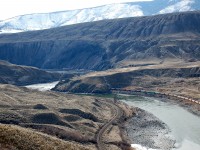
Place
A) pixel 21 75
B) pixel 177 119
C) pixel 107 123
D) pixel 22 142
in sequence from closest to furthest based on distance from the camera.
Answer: pixel 22 142 < pixel 107 123 < pixel 177 119 < pixel 21 75

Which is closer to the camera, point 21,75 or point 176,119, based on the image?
point 176,119

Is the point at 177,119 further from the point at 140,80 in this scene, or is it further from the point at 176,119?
the point at 140,80

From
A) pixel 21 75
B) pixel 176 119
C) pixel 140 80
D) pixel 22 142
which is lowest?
pixel 21 75

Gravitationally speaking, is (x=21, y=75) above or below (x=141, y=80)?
below

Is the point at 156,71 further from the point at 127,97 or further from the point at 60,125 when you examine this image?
the point at 60,125

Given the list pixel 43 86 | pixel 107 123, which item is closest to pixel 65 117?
pixel 107 123
